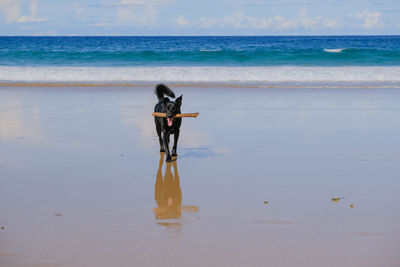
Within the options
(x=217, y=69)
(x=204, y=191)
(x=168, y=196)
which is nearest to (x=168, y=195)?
(x=168, y=196)

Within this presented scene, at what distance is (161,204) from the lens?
4.96m

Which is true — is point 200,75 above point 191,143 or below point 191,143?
above

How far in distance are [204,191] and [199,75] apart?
1766 cm

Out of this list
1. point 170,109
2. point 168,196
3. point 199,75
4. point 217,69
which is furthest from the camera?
point 217,69

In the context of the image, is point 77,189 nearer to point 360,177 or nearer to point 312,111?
point 360,177

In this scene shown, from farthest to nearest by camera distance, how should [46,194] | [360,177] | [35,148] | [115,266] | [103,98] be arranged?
1. [103,98]
2. [35,148]
3. [360,177]
4. [46,194]
5. [115,266]

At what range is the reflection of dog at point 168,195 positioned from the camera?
4680 millimetres

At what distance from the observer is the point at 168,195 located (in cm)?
529

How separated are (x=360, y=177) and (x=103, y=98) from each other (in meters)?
9.22

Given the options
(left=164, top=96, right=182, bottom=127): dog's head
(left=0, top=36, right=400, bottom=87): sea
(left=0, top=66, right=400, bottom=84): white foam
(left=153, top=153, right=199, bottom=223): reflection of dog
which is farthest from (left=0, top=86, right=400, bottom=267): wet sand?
(left=0, top=66, right=400, bottom=84): white foam

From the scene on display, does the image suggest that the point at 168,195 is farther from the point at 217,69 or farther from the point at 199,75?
the point at 217,69

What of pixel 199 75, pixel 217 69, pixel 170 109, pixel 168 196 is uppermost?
pixel 217 69

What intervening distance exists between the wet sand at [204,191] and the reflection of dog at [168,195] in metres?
0.02

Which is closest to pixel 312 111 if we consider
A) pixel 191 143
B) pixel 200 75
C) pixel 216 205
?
pixel 191 143
